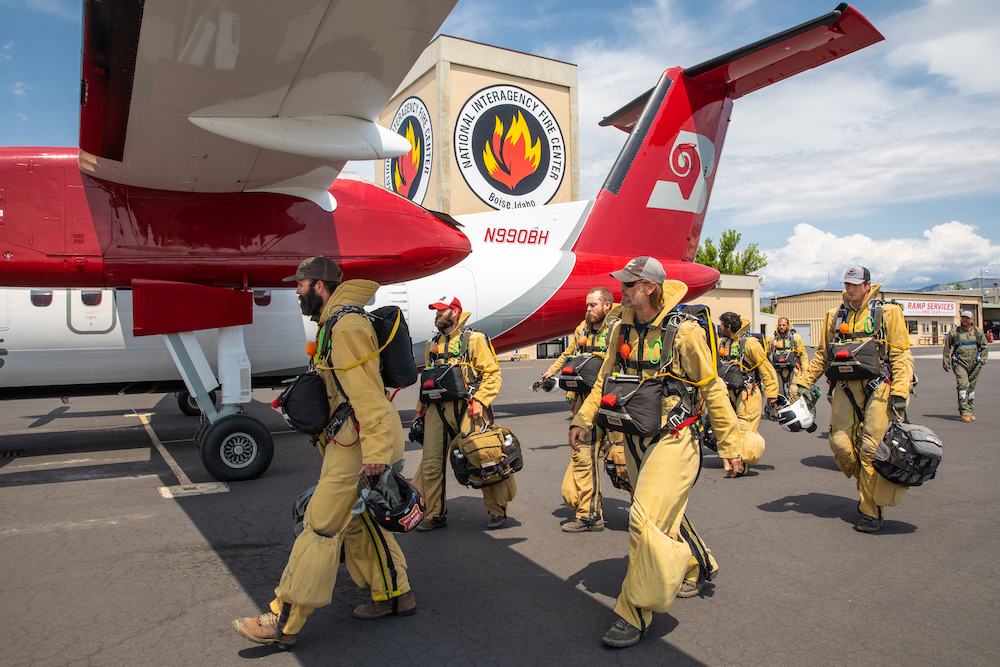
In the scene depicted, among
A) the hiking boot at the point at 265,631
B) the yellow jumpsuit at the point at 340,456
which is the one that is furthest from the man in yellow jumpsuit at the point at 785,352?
the hiking boot at the point at 265,631

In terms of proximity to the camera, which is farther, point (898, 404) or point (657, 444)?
point (898, 404)

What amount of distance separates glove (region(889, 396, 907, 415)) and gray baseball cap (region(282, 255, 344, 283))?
4.29m

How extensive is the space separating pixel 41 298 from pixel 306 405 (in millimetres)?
6502

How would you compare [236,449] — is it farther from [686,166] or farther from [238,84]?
[686,166]

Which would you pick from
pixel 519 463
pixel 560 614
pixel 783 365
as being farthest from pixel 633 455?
pixel 783 365

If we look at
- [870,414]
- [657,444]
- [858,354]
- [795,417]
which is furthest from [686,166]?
[657,444]

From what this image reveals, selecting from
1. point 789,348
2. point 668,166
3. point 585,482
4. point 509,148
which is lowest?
point 585,482

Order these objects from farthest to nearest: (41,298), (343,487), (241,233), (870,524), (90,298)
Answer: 1. (90,298)
2. (41,298)
3. (241,233)
4. (870,524)
5. (343,487)

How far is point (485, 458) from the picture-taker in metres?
4.77

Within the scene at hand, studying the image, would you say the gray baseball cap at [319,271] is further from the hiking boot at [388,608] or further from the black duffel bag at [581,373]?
the black duffel bag at [581,373]

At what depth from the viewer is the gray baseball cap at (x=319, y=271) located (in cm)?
344

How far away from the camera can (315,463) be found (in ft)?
24.8

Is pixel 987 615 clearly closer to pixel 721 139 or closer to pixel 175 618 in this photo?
pixel 175 618

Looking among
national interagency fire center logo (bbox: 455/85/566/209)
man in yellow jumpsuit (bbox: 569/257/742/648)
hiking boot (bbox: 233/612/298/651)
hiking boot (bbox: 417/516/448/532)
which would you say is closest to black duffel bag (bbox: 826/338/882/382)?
man in yellow jumpsuit (bbox: 569/257/742/648)
